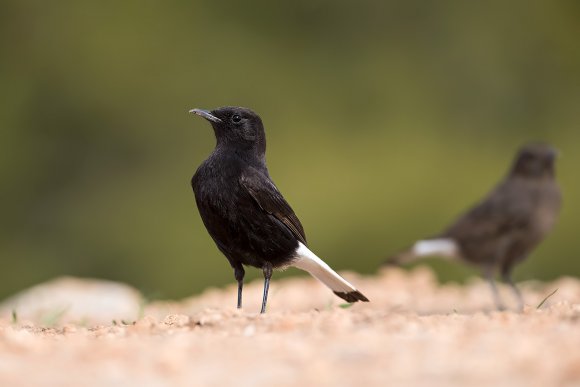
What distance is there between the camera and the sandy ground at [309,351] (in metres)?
2.29

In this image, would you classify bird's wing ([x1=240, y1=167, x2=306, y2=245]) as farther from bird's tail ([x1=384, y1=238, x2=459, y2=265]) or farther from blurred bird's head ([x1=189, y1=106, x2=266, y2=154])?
bird's tail ([x1=384, y1=238, x2=459, y2=265])

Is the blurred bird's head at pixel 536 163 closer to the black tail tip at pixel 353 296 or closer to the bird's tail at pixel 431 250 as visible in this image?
the bird's tail at pixel 431 250

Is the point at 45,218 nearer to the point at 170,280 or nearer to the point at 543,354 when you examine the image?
the point at 170,280

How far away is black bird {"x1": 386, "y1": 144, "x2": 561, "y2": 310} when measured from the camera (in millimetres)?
6844

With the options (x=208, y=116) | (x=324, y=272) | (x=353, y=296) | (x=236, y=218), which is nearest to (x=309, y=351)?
(x=236, y=218)

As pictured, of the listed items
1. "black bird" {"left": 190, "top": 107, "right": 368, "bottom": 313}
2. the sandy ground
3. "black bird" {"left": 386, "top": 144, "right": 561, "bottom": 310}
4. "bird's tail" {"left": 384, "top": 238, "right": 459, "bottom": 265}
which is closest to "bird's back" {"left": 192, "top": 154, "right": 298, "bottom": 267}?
"black bird" {"left": 190, "top": 107, "right": 368, "bottom": 313}

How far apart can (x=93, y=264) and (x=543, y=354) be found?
305 inches

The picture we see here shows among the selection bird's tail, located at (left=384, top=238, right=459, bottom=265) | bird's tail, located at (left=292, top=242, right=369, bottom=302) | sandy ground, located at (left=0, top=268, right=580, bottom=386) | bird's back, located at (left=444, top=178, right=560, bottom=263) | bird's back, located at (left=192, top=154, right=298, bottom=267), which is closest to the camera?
sandy ground, located at (left=0, top=268, right=580, bottom=386)

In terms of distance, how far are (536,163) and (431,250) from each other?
1039mm

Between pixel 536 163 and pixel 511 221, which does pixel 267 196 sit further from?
pixel 536 163

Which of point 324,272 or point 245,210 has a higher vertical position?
point 245,210

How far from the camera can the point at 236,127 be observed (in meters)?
4.29

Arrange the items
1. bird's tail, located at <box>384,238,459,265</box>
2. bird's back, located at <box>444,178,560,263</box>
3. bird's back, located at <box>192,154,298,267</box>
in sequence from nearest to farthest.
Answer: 1. bird's back, located at <box>192,154,298,267</box>
2. bird's back, located at <box>444,178,560,263</box>
3. bird's tail, located at <box>384,238,459,265</box>

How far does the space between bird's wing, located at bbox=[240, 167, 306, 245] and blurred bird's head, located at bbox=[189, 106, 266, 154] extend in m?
0.20
